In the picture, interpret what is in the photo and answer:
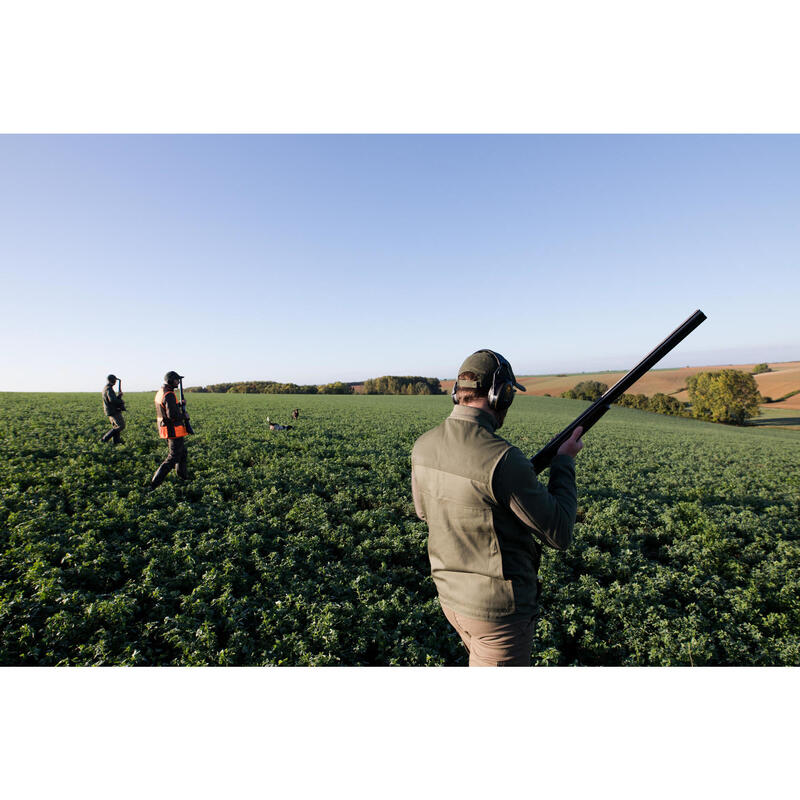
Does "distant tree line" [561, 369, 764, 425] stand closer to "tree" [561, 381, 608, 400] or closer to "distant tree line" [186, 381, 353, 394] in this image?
"tree" [561, 381, 608, 400]

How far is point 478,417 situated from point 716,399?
67479 mm

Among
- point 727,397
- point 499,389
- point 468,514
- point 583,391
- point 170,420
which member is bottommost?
A: point 727,397

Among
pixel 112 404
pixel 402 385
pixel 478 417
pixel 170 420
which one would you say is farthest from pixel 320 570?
pixel 402 385

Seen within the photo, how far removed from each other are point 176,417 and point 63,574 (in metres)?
4.39

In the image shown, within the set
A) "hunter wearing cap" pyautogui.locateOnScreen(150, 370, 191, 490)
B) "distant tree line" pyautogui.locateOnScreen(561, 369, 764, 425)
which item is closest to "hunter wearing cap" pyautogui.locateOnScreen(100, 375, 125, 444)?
"hunter wearing cap" pyautogui.locateOnScreen(150, 370, 191, 490)

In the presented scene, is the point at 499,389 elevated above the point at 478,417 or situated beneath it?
elevated above

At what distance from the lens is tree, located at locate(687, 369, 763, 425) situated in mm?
50844

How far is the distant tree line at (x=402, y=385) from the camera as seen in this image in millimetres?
65562

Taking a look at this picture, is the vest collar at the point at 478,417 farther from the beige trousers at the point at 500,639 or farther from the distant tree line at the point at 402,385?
the distant tree line at the point at 402,385

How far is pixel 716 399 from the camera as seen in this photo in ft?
172

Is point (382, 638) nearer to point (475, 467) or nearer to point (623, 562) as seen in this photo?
point (475, 467)

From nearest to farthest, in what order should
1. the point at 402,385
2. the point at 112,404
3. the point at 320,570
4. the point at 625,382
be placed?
the point at 625,382 → the point at 320,570 → the point at 112,404 → the point at 402,385

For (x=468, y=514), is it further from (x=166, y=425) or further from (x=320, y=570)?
(x=166, y=425)

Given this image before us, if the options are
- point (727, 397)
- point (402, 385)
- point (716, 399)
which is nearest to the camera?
point (727, 397)
